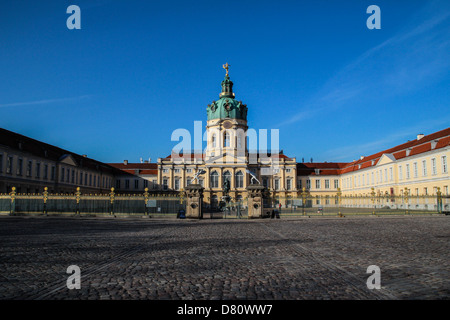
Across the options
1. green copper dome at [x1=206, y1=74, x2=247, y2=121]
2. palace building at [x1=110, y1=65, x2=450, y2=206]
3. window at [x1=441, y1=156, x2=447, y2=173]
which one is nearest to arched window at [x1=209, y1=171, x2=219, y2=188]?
palace building at [x1=110, y1=65, x2=450, y2=206]

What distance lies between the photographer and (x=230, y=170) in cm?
7475

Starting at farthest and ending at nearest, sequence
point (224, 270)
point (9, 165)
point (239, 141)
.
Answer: point (239, 141) → point (9, 165) → point (224, 270)

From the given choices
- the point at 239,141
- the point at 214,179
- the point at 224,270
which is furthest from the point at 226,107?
the point at 224,270

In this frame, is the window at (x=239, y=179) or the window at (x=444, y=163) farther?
the window at (x=239, y=179)

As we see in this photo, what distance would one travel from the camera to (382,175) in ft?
191

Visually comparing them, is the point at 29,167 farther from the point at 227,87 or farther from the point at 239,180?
the point at 227,87

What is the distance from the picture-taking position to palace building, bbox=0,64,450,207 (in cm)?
5212

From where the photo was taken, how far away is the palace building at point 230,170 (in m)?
52.1

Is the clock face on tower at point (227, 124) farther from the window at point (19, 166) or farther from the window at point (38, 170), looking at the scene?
the window at point (19, 166)

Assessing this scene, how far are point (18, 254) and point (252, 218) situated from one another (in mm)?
20476

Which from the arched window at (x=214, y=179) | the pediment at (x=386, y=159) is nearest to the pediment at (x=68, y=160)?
the arched window at (x=214, y=179)

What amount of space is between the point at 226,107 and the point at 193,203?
50003 millimetres
